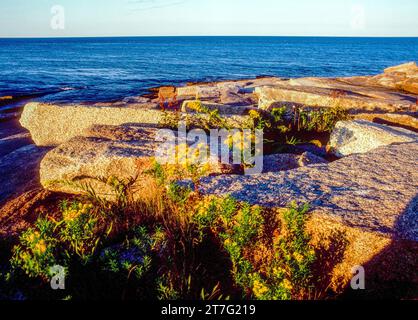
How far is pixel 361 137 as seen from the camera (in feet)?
19.0

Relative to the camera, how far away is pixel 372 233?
287cm

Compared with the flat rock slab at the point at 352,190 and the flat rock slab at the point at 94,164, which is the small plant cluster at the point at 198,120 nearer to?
the flat rock slab at the point at 94,164

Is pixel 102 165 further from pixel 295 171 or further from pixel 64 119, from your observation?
pixel 64 119

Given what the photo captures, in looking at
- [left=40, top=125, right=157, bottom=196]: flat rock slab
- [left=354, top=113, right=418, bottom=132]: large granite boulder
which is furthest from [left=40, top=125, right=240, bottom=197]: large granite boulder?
[left=354, top=113, right=418, bottom=132]: large granite boulder

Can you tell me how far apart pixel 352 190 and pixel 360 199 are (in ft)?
0.69

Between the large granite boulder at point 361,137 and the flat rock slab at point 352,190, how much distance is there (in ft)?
3.07

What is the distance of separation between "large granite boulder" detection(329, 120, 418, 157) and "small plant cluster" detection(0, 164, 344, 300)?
3113mm

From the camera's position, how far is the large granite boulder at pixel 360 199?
281 cm

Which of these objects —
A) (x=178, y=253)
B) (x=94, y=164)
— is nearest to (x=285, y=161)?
(x=178, y=253)

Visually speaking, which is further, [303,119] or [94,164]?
[303,119]

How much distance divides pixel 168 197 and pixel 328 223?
1.79 meters

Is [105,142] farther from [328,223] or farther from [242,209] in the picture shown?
[328,223]

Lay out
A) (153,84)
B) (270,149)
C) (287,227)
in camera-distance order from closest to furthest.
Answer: (287,227) < (270,149) < (153,84)

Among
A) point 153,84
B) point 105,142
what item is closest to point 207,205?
point 105,142
